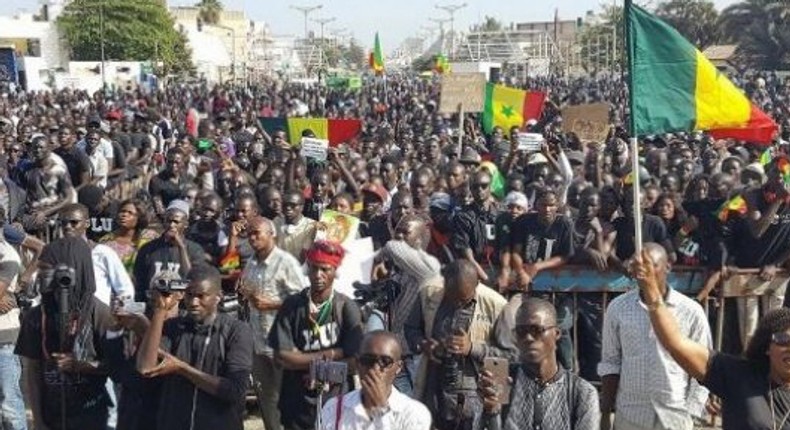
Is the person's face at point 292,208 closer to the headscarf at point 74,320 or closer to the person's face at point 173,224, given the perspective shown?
the person's face at point 173,224

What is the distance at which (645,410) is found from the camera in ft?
16.9

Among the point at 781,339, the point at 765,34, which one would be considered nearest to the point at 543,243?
the point at 781,339

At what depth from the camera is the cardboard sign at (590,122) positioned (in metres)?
14.4

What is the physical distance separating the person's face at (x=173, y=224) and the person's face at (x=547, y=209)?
218 cm

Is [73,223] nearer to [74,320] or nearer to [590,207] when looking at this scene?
[74,320]

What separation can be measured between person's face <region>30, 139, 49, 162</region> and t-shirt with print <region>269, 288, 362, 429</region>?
19.5ft

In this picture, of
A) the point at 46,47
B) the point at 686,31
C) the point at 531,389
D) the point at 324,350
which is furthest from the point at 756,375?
the point at 686,31

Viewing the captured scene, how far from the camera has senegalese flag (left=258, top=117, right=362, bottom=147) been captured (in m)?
12.8

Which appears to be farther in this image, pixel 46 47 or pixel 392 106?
pixel 46 47

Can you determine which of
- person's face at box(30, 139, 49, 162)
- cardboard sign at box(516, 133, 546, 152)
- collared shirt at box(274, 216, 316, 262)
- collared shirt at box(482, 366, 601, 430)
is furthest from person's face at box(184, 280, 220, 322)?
cardboard sign at box(516, 133, 546, 152)

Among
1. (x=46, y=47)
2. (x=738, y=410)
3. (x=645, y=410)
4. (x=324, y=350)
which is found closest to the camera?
(x=738, y=410)

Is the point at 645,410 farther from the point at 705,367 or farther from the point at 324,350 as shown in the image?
the point at 324,350

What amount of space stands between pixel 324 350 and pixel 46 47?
7128cm

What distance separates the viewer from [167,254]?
696 centimetres
